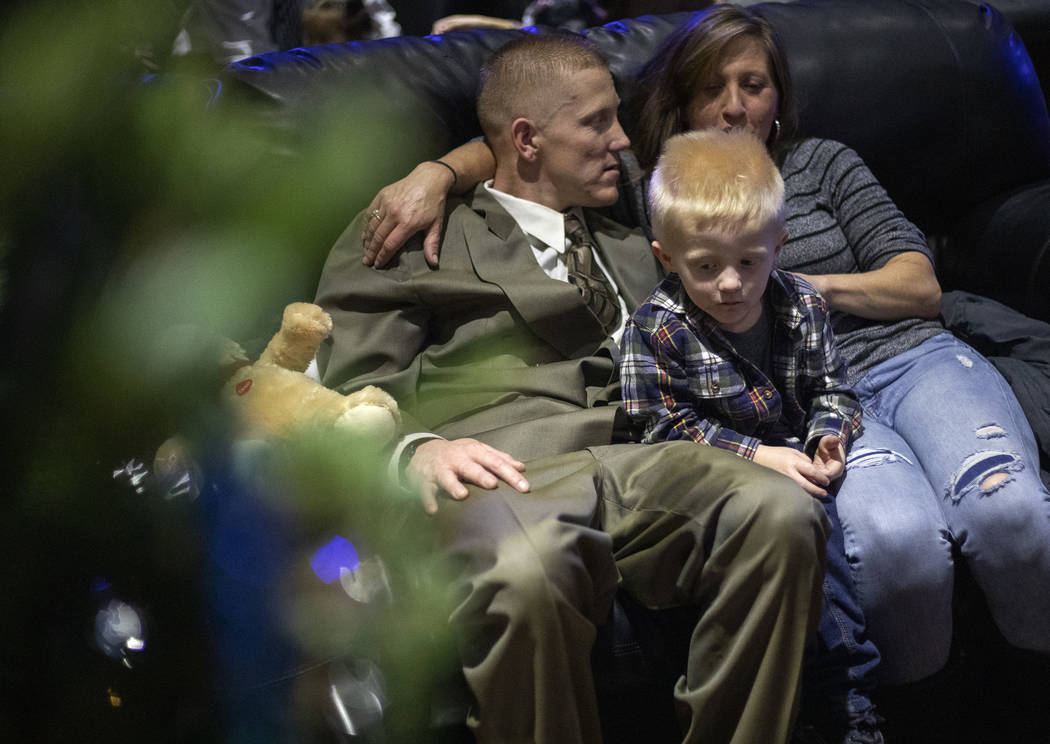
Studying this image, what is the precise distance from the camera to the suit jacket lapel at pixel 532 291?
146 centimetres

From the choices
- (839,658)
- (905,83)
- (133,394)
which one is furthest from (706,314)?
(905,83)

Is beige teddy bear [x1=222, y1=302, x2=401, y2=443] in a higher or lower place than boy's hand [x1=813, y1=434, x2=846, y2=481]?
higher

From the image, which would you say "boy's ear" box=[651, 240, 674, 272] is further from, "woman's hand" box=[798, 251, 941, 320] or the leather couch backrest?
the leather couch backrest

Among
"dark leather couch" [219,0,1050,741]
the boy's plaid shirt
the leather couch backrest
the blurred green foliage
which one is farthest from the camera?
the leather couch backrest

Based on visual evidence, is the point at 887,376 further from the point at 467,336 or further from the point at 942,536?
the point at 467,336

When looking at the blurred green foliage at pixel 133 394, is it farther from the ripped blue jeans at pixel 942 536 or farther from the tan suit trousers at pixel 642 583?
the ripped blue jeans at pixel 942 536

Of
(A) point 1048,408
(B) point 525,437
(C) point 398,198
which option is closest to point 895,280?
(A) point 1048,408

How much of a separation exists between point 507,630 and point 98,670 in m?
0.42

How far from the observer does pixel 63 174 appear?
2.15ft

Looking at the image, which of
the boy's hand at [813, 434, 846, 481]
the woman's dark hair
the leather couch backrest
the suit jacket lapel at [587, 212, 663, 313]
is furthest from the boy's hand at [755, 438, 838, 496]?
the leather couch backrest

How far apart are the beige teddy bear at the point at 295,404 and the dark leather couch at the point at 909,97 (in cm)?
62

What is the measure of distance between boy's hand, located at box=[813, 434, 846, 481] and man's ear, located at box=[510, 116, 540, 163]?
0.68m

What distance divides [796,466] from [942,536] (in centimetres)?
23

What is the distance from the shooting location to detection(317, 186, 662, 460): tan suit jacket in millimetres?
1430
